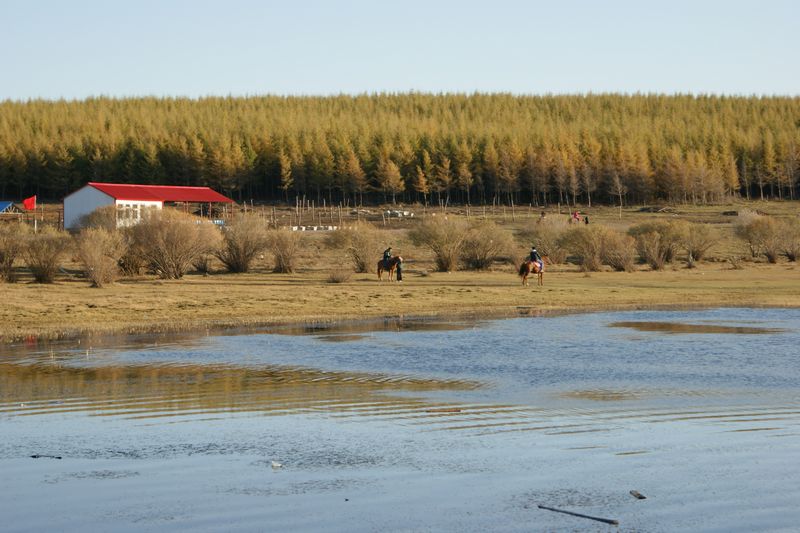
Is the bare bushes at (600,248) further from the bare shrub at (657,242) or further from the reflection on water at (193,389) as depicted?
the reflection on water at (193,389)

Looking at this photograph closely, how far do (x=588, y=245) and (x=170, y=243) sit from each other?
1858 centimetres

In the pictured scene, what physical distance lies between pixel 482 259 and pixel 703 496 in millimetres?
39991

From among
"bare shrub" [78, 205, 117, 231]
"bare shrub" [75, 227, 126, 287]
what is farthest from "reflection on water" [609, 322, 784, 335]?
"bare shrub" [78, 205, 117, 231]

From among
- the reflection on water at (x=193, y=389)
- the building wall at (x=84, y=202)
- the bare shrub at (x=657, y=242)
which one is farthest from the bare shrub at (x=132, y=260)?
the building wall at (x=84, y=202)

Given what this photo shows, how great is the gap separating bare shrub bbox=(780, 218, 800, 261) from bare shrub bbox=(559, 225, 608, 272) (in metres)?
9.66

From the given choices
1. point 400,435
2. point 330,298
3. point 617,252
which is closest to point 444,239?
point 617,252

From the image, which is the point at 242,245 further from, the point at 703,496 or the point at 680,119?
the point at 680,119

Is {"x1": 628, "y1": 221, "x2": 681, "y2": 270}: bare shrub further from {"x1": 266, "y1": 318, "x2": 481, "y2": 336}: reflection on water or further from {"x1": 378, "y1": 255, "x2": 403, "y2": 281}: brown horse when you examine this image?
{"x1": 266, "y1": 318, "x2": 481, "y2": 336}: reflection on water

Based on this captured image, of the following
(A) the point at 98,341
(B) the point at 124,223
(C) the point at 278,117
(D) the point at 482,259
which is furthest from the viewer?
(C) the point at 278,117

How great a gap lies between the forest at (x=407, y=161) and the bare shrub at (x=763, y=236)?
46.9m

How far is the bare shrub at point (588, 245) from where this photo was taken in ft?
165

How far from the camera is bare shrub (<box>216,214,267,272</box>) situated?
161 feet

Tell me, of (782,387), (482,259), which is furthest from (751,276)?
(782,387)

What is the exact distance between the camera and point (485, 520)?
34.6 feet
